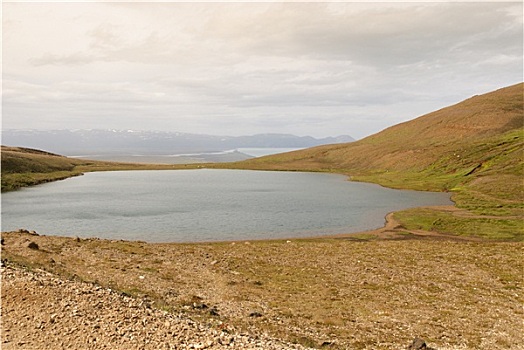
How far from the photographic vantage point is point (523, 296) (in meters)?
33.1

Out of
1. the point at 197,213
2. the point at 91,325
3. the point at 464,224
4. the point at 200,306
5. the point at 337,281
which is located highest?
the point at 91,325

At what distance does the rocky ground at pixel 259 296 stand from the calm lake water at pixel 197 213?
16.1m

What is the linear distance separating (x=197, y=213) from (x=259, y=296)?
185 feet

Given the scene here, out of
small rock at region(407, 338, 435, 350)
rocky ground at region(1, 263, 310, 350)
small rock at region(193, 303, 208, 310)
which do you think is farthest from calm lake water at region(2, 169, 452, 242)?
small rock at region(407, 338, 435, 350)

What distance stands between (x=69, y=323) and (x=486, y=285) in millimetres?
35739

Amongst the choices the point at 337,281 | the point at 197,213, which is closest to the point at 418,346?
the point at 337,281

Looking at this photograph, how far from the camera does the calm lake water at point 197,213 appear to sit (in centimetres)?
6800

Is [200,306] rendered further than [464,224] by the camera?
No

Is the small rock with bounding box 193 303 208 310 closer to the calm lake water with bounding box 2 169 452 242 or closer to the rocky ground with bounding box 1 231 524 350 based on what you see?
the rocky ground with bounding box 1 231 524 350

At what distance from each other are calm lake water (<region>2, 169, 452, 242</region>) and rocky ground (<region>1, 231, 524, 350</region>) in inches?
636

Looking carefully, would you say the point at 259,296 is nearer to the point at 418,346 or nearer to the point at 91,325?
the point at 418,346

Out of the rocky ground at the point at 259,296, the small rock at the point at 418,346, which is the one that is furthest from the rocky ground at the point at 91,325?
the small rock at the point at 418,346

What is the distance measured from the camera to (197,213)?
8531 cm

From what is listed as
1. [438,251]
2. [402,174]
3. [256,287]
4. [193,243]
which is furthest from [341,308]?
[402,174]
